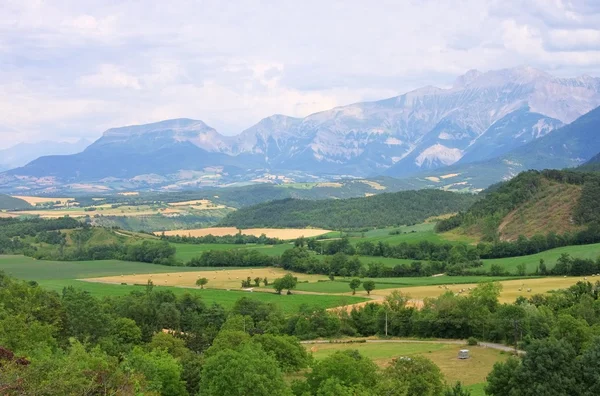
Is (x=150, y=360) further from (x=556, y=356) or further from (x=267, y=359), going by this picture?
(x=556, y=356)


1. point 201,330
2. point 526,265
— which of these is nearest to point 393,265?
point 526,265

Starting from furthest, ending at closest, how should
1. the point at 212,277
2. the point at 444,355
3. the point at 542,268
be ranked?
the point at 212,277
the point at 542,268
the point at 444,355

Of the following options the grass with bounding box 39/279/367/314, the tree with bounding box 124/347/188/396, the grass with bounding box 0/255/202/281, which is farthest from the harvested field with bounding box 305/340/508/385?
the grass with bounding box 0/255/202/281

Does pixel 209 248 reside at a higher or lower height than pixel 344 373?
higher

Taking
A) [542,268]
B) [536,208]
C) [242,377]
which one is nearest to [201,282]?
[542,268]

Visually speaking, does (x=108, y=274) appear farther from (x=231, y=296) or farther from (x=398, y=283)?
(x=398, y=283)

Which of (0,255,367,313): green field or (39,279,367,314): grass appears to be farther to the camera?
(0,255,367,313): green field

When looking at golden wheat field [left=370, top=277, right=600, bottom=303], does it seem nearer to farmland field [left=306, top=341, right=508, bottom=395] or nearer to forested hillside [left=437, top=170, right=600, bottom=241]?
farmland field [left=306, top=341, right=508, bottom=395]
